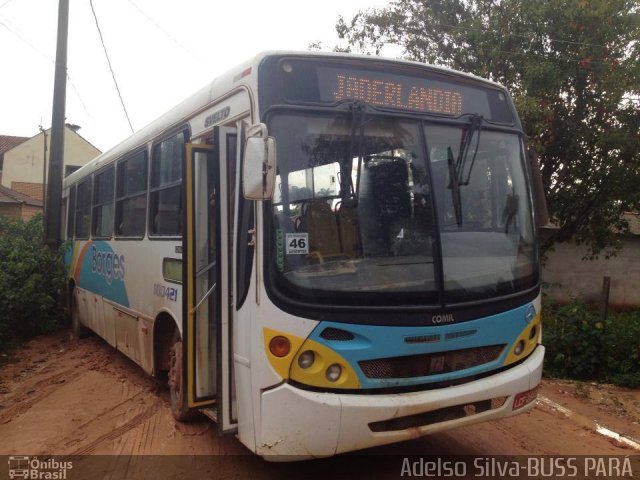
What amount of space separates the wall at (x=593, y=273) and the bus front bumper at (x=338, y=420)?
606 inches

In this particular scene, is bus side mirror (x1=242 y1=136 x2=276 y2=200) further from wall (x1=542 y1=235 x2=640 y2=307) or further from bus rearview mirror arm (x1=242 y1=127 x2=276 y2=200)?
wall (x1=542 y1=235 x2=640 y2=307)

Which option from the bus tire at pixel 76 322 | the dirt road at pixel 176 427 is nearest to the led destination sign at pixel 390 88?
the dirt road at pixel 176 427

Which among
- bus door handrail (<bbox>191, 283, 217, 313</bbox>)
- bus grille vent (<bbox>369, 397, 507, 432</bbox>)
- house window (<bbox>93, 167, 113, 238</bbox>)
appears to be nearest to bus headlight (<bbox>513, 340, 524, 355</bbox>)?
bus grille vent (<bbox>369, 397, 507, 432</bbox>)

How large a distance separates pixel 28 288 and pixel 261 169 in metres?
7.33

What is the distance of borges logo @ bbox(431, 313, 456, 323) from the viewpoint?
12.1 feet

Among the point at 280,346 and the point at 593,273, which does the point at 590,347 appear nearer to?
the point at 280,346

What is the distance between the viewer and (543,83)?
36.6ft

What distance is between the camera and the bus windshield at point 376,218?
3.54 meters

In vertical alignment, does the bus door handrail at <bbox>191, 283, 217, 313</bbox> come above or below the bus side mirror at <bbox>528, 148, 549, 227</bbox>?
below

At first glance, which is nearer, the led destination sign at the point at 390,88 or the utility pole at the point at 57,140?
the led destination sign at the point at 390,88

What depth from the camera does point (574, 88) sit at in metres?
11.5

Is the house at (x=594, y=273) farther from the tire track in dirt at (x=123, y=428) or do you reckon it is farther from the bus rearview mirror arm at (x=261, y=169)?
the bus rearview mirror arm at (x=261, y=169)

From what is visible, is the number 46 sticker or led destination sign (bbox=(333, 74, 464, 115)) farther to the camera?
led destination sign (bbox=(333, 74, 464, 115))

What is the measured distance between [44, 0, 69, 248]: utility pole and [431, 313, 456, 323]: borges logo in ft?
30.2
